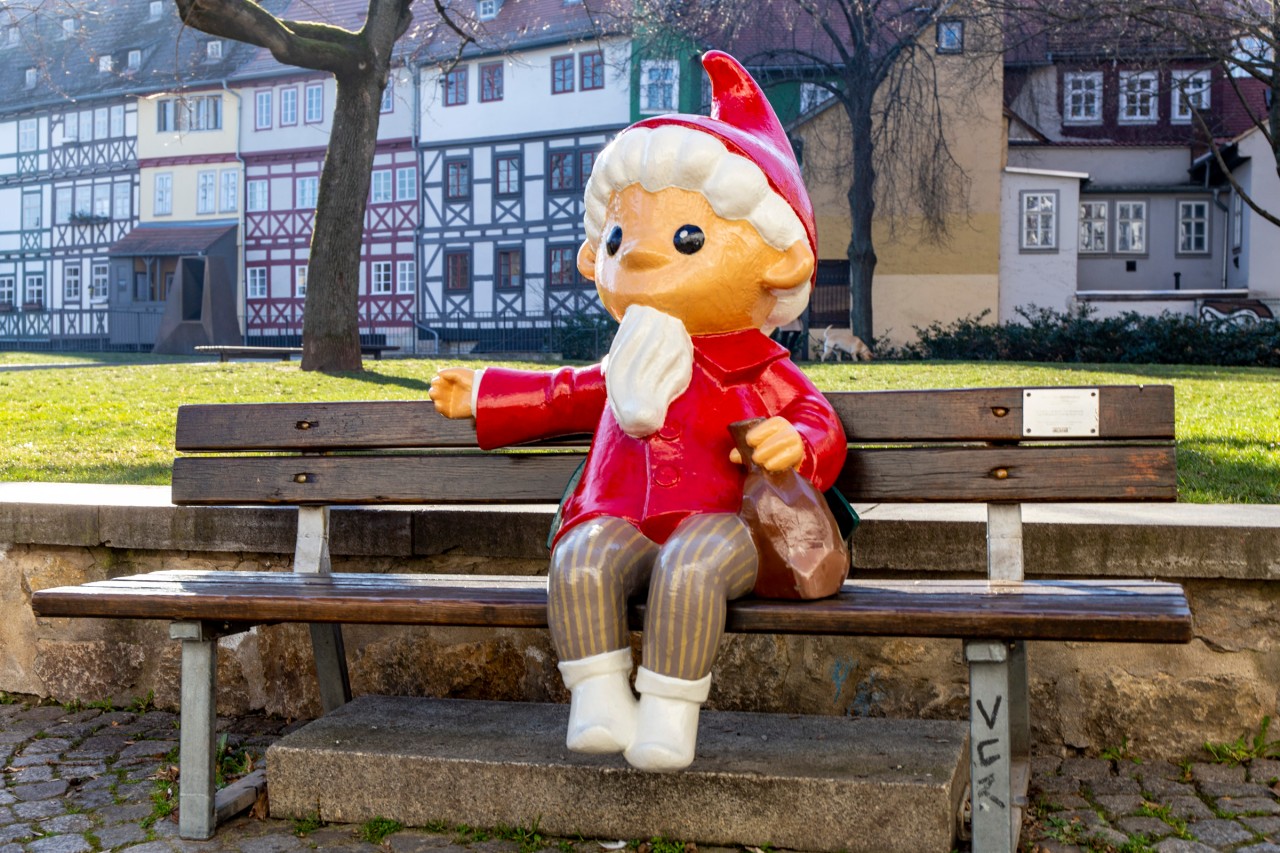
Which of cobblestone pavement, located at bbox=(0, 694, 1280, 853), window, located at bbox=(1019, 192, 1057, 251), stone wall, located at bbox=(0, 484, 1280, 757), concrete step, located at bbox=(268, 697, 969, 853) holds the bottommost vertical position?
cobblestone pavement, located at bbox=(0, 694, 1280, 853)

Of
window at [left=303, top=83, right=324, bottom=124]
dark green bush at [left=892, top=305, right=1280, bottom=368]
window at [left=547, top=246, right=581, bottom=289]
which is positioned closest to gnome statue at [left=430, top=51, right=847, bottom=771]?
dark green bush at [left=892, top=305, right=1280, bottom=368]

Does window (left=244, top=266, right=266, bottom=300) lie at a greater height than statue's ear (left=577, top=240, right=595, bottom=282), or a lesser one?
greater

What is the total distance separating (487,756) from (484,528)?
0.85 metres

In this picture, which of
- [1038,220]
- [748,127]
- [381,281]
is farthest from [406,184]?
[748,127]

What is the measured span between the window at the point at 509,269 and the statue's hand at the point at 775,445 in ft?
92.5

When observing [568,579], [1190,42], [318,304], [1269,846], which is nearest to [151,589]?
[568,579]

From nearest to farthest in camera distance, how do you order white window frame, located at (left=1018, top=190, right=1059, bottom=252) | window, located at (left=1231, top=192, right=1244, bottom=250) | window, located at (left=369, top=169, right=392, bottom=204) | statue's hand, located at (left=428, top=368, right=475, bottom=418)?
statue's hand, located at (left=428, top=368, right=475, bottom=418)
white window frame, located at (left=1018, top=190, right=1059, bottom=252)
window, located at (left=1231, top=192, right=1244, bottom=250)
window, located at (left=369, top=169, right=392, bottom=204)

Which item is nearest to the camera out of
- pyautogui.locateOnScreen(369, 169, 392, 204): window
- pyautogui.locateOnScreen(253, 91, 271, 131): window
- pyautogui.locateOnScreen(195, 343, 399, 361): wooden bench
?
pyautogui.locateOnScreen(195, 343, 399, 361): wooden bench

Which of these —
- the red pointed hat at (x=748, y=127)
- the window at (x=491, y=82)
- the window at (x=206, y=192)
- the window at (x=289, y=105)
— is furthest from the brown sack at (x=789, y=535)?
the window at (x=206, y=192)

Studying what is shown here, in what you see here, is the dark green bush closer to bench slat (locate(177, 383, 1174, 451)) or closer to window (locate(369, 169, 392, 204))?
bench slat (locate(177, 383, 1174, 451))

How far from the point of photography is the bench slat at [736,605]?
251 centimetres

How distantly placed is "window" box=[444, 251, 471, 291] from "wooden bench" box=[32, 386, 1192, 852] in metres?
28.0

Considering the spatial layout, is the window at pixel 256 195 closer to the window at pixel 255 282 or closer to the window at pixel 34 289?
the window at pixel 255 282

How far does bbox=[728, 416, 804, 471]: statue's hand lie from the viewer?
267 cm
